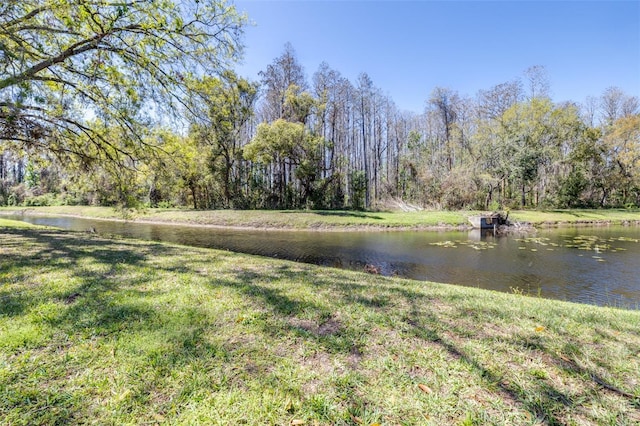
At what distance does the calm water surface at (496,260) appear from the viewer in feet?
24.1

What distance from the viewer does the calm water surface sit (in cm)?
736

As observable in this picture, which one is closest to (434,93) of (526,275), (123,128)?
(526,275)

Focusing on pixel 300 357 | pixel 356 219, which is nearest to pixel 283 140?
pixel 356 219

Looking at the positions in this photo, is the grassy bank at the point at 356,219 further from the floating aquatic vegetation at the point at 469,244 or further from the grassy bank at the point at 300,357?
the grassy bank at the point at 300,357

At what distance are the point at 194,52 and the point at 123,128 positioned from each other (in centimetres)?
341

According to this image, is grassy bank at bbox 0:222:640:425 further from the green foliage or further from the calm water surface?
the green foliage

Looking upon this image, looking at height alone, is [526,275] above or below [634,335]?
below

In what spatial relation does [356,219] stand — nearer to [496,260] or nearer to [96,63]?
[496,260]

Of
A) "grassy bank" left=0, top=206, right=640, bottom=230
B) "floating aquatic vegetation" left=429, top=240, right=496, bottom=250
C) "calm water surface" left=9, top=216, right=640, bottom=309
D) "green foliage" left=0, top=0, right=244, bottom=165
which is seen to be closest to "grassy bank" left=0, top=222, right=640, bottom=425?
"calm water surface" left=9, top=216, right=640, bottom=309

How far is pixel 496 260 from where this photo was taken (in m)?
10.7

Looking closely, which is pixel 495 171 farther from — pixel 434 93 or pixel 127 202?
pixel 127 202

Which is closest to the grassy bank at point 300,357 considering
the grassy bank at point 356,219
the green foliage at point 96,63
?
the green foliage at point 96,63

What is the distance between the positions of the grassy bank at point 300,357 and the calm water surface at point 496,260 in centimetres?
378

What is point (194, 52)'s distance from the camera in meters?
8.08
